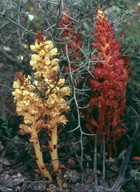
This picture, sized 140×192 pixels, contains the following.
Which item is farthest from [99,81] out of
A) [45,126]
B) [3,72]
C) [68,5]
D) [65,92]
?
[3,72]

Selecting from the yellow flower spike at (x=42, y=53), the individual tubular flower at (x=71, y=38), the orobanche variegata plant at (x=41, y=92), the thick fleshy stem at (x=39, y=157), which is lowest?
the thick fleshy stem at (x=39, y=157)

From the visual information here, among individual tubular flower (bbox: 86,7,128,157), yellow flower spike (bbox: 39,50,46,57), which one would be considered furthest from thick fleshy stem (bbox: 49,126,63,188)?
yellow flower spike (bbox: 39,50,46,57)

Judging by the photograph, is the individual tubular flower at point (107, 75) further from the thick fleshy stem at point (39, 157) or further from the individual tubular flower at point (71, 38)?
the thick fleshy stem at point (39, 157)

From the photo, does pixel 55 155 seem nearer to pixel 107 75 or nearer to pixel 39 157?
pixel 39 157

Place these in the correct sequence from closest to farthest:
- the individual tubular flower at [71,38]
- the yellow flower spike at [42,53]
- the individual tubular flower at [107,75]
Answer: the yellow flower spike at [42,53] → the individual tubular flower at [107,75] → the individual tubular flower at [71,38]

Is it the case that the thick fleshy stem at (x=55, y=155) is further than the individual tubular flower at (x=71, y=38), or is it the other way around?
the individual tubular flower at (x=71, y=38)

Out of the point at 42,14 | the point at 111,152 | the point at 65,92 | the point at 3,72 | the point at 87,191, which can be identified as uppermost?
the point at 42,14

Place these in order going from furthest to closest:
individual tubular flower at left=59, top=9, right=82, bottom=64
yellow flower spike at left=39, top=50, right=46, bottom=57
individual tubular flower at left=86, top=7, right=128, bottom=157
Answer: individual tubular flower at left=59, top=9, right=82, bottom=64, individual tubular flower at left=86, top=7, right=128, bottom=157, yellow flower spike at left=39, top=50, right=46, bottom=57

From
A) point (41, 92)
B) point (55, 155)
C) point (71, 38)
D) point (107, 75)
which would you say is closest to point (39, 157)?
point (55, 155)

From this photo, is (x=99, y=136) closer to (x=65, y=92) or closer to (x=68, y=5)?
(x=65, y=92)

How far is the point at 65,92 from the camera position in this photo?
2439 millimetres

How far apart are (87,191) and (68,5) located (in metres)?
1.59

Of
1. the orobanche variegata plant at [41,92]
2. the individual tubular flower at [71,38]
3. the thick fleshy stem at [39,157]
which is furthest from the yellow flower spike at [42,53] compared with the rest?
the thick fleshy stem at [39,157]

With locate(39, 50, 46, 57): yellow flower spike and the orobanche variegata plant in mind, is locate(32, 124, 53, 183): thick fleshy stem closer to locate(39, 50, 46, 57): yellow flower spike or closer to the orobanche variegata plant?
the orobanche variegata plant
